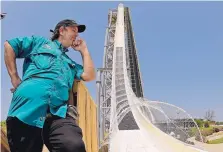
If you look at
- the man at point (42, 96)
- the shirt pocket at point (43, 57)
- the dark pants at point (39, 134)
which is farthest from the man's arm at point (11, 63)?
the dark pants at point (39, 134)

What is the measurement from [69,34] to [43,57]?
241 mm

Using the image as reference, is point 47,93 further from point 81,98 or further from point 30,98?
point 81,98

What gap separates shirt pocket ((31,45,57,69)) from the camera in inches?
70.9

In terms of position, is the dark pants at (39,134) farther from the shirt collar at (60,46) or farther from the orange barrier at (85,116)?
the shirt collar at (60,46)

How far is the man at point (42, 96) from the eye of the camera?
1.63 metres

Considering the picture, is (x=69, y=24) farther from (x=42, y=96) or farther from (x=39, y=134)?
(x=39, y=134)

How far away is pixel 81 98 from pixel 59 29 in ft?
1.42

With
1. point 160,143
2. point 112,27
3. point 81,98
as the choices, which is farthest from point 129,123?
point 81,98

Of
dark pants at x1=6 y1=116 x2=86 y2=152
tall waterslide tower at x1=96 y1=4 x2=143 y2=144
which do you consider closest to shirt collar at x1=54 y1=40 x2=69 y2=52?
dark pants at x1=6 y1=116 x2=86 y2=152

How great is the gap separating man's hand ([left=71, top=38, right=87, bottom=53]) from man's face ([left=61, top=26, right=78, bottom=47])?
0.07ft

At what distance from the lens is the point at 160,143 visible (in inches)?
493

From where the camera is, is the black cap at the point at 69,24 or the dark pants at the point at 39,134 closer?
the dark pants at the point at 39,134

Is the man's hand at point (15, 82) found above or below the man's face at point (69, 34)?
below

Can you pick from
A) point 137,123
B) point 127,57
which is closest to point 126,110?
point 137,123
